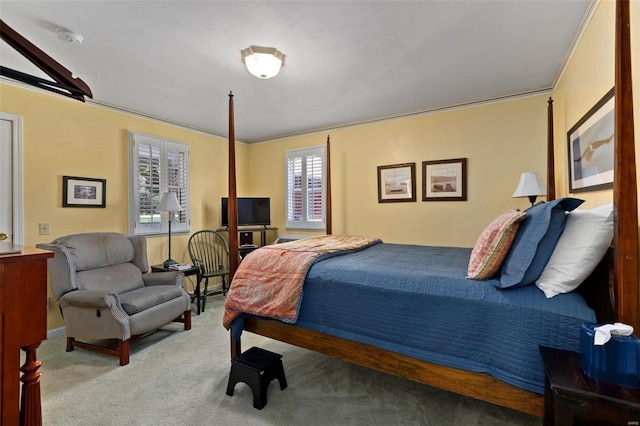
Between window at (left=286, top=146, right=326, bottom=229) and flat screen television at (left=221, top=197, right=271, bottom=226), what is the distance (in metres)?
0.39

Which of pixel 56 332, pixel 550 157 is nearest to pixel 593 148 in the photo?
pixel 550 157

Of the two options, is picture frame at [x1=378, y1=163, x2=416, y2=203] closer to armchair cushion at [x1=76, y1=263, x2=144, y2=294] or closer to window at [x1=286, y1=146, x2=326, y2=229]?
window at [x1=286, y1=146, x2=326, y2=229]

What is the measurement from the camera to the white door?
2803mm

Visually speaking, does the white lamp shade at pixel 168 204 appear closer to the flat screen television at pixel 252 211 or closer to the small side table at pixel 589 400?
the flat screen television at pixel 252 211

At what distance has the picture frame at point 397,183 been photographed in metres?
4.01

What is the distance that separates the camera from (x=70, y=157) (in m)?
3.28

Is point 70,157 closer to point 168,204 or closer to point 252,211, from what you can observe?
point 168,204

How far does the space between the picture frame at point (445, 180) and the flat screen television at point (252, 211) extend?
2.49 m

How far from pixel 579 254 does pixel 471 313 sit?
56 centimetres

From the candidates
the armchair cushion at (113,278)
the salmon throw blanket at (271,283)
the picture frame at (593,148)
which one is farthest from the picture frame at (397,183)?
the armchair cushion at (113,278)

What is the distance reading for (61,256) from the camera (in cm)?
265

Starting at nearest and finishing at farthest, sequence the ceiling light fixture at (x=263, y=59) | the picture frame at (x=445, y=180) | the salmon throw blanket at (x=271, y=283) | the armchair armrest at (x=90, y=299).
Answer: the salmon throw blanket at (x=271, y=283)
the ceiling light fixture at (x=263, y=59)
the armchair armrest at (x=90, y=299)
the picture frame at (x=445, y=180)

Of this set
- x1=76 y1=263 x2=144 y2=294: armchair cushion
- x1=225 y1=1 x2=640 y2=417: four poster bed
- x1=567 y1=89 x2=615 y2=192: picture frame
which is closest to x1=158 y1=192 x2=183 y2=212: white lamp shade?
x1=76 y1=263 x2=144 y2=294: armchair cushion

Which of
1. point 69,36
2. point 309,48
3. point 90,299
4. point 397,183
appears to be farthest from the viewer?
point 397,183
